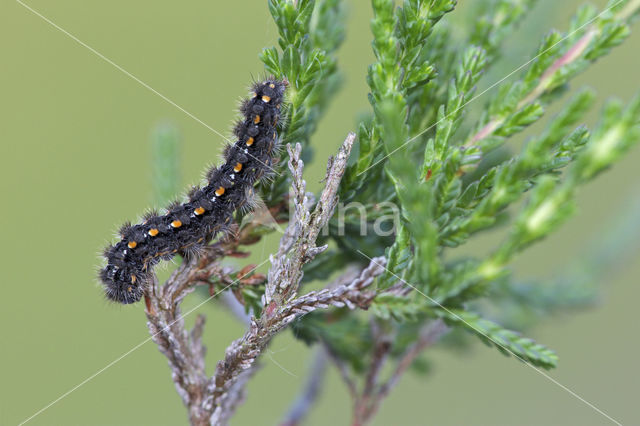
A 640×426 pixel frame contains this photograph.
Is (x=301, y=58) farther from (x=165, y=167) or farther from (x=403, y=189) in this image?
(x=165, y=167)

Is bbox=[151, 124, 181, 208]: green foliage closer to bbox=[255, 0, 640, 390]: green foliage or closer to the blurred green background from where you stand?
bbox=[255, 0, 640, 390]: green foliage

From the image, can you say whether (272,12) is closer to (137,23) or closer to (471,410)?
(471,410)

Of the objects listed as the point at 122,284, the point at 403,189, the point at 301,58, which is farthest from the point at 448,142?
the point at 122,284

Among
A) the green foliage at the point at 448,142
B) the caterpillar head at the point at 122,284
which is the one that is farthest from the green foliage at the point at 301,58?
the caterpillar head at the point at 122,284

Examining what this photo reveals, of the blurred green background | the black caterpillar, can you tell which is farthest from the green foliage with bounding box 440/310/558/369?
the blurred green background

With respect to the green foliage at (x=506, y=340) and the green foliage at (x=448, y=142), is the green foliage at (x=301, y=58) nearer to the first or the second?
the green foliage at (x=448, y=142)

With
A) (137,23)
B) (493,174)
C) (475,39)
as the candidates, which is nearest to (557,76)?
(475,39)

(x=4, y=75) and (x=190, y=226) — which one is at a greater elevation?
(x=4, y=75)
